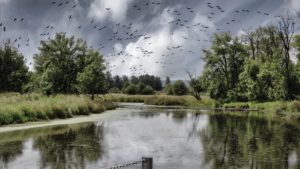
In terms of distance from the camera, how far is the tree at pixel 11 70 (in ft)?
202

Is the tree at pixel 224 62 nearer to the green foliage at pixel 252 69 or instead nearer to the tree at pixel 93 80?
the green foliage at pixel 252 69

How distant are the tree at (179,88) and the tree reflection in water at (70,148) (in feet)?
296

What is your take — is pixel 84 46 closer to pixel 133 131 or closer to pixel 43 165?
pixel 133 131

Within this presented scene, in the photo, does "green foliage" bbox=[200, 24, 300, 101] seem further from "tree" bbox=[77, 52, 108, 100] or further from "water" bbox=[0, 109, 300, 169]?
"water" bbox=[0, 109, 300, 169]

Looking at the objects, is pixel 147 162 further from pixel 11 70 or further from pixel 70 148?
pixel 11 70

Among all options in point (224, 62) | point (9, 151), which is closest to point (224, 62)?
point (224, 62)

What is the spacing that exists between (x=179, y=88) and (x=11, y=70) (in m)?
60.4

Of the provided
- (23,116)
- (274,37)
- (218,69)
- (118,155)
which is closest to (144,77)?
(218,69)

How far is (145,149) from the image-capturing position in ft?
62.6

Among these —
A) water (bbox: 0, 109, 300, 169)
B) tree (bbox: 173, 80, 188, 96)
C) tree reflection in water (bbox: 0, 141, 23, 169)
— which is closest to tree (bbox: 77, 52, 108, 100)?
water (bbox: 0, 109, 300, 169)

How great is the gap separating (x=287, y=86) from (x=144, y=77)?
429 feet

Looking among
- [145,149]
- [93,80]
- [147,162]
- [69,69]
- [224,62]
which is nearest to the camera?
[147,162]

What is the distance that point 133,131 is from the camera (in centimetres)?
2725

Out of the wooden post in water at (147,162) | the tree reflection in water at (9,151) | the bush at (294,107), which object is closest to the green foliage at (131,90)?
the bush at (294,107)
